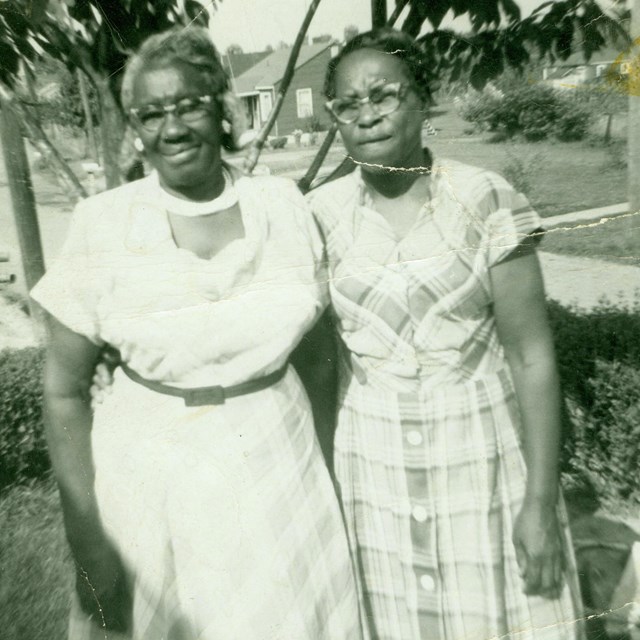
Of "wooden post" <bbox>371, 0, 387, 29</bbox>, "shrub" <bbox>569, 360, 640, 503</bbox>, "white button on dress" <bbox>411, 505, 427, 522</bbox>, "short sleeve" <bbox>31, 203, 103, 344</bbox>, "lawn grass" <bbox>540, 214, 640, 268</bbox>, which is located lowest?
"shrub" <bbox>569, 360, 640, 503</bbox>

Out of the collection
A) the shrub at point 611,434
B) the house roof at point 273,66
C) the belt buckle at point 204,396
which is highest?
the house roof at point 273,66

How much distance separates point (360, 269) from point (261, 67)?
0.59 metres

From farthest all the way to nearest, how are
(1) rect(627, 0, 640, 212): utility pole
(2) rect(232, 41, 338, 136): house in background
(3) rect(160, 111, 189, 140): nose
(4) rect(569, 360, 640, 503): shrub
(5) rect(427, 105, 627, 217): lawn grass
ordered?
(4) rect(569, 360, 640, 503): shrub
(1) rect(627, 0, 640, 212): utility pole
(5) rect(427, 105, 627, 217): lawn grass
(2) rect(232, 41, 338, 136): house in background
(3) rect(160, 111, 189, 140): nose

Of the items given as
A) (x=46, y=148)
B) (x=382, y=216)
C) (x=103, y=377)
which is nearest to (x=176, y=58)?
(x=46, y=148)

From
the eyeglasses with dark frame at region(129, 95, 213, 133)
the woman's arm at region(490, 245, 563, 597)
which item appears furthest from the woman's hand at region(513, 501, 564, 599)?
the eyeglasses with dark frame at region(129, 95, 213, 133)

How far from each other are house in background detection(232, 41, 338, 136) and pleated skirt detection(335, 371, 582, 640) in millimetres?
706

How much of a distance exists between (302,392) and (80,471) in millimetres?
597

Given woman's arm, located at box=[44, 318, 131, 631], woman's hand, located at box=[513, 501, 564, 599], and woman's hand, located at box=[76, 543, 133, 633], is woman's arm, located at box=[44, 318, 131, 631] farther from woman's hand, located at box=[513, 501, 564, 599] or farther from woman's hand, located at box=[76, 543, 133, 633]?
woman's hand, located at box=[513, 501, 564, 599]

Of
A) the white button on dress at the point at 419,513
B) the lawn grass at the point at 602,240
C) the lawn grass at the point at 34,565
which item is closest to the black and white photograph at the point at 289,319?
the white button on dress at the point at 419,513

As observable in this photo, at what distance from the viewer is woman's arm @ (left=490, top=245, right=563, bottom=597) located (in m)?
1.80

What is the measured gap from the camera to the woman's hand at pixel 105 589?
191 centimetres

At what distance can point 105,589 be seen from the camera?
1922 millimetres

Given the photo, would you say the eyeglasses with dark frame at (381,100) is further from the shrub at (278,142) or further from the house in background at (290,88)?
the shrub at (278,142)

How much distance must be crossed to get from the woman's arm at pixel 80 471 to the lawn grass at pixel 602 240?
4.29 ft
